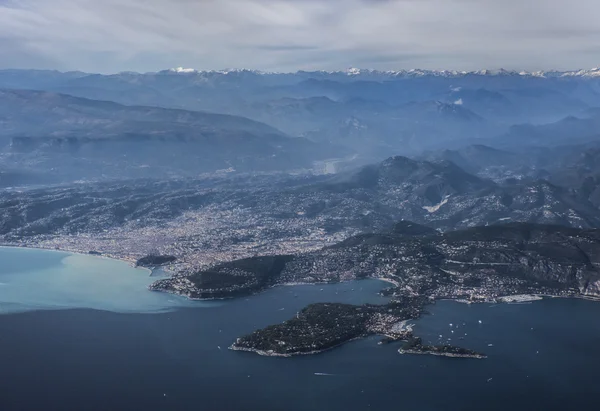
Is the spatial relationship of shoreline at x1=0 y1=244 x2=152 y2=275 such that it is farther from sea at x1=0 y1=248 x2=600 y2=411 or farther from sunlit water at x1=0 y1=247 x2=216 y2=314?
sea at x1=0 y1=248 x2=600 y2=411

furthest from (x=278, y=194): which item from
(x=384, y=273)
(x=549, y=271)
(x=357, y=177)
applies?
(x=549, y=271)

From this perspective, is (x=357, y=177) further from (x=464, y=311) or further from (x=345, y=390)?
(x=345, y=390)

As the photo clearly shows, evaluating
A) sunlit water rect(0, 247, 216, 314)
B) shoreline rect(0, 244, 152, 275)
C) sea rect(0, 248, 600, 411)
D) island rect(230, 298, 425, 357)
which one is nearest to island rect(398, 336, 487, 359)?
sea rect(0, 248, 600, 411)

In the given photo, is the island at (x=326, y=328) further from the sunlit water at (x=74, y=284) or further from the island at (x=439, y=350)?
the sunlit water at (x=74, y=284)

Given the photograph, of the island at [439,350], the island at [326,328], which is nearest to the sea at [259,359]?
the island at [439,350]

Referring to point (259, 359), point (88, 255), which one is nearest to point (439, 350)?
point (259, 359)

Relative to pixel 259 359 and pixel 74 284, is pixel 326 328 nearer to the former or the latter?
pixel 259 359
